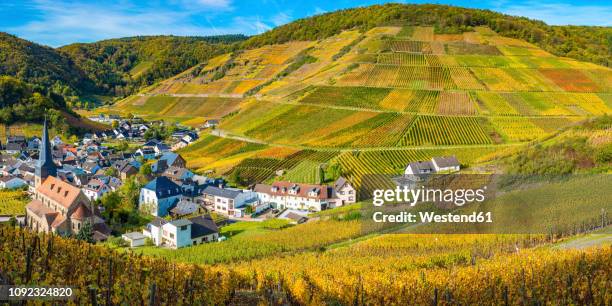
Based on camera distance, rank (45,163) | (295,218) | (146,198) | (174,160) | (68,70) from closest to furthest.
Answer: (295,218)
(45,163)
(146,198)
(174,160)
(68,70)

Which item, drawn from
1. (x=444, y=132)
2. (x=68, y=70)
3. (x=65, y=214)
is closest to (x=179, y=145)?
(x=444, y=132)

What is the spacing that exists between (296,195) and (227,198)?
7.13 meters

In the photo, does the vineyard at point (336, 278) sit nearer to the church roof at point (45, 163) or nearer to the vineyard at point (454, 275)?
the vineyard at point (454, 275)

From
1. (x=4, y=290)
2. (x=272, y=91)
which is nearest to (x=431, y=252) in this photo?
(x=4, y=290)

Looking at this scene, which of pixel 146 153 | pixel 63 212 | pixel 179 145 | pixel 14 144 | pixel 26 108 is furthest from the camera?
pixel 26 108

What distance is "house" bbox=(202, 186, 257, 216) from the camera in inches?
2016

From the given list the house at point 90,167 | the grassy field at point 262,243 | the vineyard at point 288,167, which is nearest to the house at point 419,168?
the vineyard at point 288,167

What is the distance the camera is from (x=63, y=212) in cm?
4319

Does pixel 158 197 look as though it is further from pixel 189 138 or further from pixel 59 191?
pixel 189 138

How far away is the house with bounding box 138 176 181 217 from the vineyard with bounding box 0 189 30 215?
11.9 m

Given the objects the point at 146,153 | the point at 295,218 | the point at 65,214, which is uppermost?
the point at 146,153

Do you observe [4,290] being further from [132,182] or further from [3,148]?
[3,148]

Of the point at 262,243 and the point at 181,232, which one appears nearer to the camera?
the point at 262,243

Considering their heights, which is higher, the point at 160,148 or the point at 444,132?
the point at 444,132
